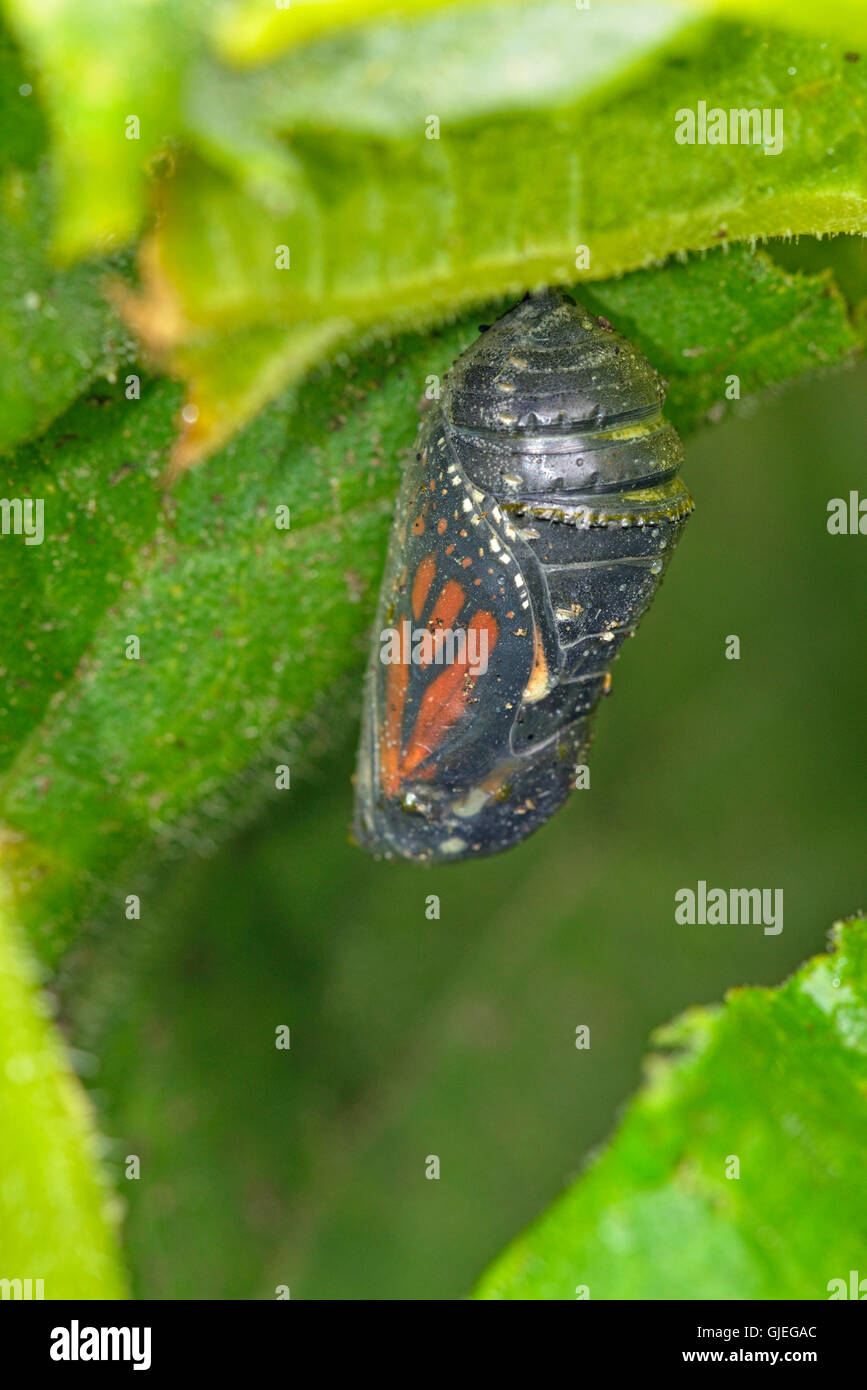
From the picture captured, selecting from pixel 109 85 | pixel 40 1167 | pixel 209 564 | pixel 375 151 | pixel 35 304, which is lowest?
pixel 40 1167

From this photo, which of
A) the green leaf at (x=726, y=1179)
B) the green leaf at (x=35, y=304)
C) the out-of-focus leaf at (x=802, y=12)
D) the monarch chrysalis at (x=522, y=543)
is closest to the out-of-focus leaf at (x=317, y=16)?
the out-of-focus leaf at (x=802, y=12)

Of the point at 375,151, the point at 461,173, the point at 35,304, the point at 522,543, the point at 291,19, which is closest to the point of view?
the point at 291,19

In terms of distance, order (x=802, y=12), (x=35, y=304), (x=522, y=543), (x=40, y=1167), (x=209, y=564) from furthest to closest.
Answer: (x=209, y=564), (x=522, y=543), (x=35, y=304), (x=40, y=1167), (x=802, y=12)

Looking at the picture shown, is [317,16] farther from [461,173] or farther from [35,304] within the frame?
[35,304]

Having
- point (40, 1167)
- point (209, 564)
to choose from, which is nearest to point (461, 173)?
point (209, 564)
